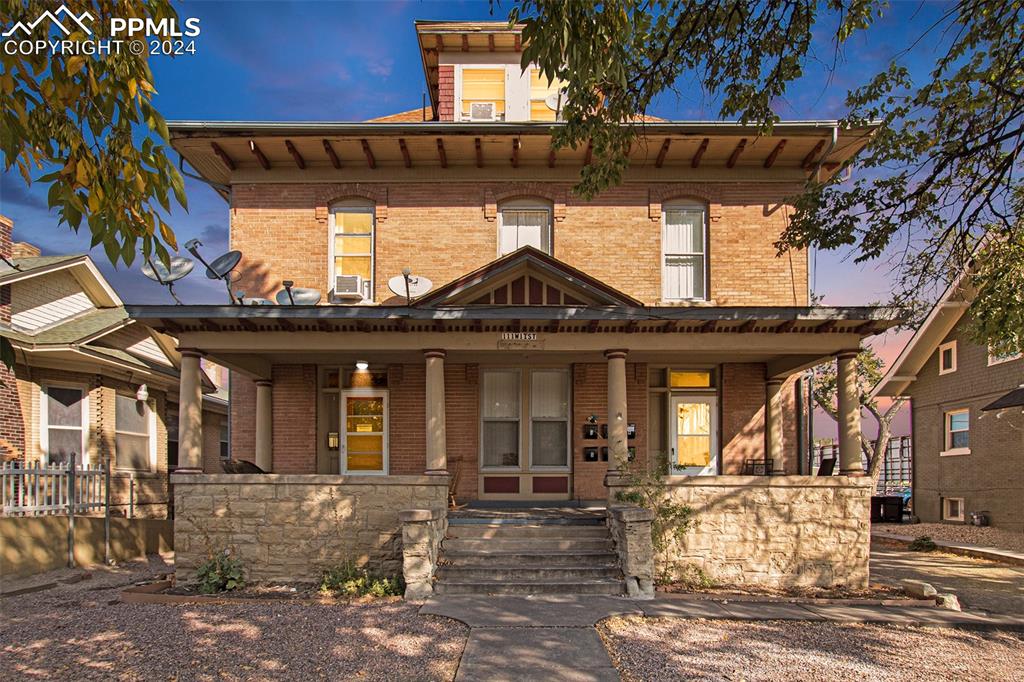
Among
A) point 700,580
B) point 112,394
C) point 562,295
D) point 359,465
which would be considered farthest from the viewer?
point 112,394

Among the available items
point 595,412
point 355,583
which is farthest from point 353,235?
point 355,583

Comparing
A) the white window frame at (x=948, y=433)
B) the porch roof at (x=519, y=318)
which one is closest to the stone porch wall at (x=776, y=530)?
the porch roof at (x=519, y=318)

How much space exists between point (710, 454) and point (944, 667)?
23.4 ft

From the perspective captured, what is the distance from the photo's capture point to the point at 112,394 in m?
16.4

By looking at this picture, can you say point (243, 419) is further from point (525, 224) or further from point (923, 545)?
point (923, 545)

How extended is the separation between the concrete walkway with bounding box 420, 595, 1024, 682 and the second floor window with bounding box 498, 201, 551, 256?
23.7 feet

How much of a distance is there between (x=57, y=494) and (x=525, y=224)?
10.5m

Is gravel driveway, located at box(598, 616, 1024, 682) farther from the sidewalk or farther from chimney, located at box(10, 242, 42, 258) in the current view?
chimney, located at box(10, 242, 42, 258)

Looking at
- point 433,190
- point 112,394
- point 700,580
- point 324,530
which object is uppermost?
point 433,190

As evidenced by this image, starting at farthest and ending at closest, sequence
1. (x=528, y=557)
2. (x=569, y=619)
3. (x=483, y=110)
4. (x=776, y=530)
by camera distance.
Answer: (x=483, y=110) → (x=776, y=530) → (x=528, y=557) → (x=569, y=619)

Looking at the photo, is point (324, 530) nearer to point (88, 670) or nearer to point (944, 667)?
point (88, 670)

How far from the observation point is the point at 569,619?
823cm

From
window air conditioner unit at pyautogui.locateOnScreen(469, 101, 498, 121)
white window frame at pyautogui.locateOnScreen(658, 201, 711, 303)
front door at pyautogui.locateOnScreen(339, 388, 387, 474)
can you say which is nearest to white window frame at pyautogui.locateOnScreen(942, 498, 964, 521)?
white window frame at pyautogui.locateOnScreen(658, 201, 711, 303)

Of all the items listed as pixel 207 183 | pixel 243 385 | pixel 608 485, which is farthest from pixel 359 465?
pixel 207 183
